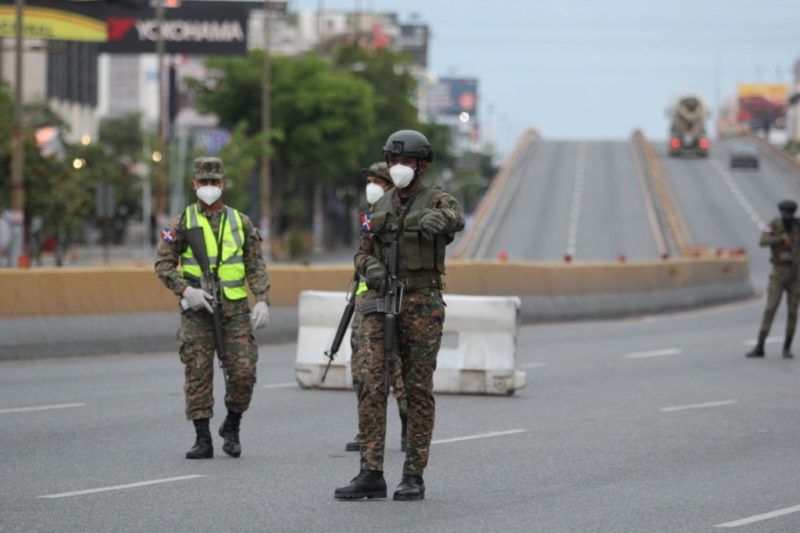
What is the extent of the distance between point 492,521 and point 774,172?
290ft

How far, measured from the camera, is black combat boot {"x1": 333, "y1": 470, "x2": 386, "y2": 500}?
384 inches

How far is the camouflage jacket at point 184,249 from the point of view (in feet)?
37.8

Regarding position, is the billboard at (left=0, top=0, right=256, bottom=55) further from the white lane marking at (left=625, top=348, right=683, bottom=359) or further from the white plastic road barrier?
the white plastic road barrier

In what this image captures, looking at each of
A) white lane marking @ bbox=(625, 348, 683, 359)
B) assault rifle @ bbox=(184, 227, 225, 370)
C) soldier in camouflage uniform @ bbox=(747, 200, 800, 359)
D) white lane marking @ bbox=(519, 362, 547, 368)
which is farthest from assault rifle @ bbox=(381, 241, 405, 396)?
white lane marking @ bbox=(625, 348, 683, 359)

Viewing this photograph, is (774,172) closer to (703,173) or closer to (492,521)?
(703,173)

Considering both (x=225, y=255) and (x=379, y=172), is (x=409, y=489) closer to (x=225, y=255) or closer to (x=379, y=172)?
(x=225, y=255)

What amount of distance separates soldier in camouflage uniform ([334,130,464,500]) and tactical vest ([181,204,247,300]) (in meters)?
1.94

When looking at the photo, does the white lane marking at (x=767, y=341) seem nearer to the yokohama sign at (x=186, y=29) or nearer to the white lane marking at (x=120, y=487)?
the white lane marking at (x=120, y=487)

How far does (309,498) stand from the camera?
10.0m

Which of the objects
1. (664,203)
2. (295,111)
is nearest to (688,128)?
(664,203)

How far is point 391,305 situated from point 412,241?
14.0 inches

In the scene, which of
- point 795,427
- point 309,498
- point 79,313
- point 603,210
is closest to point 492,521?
point 309,498

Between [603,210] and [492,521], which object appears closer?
[492,521]

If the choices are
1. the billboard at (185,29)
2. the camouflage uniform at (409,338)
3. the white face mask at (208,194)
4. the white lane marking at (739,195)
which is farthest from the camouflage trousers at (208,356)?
the white lane marking at (739,195)
